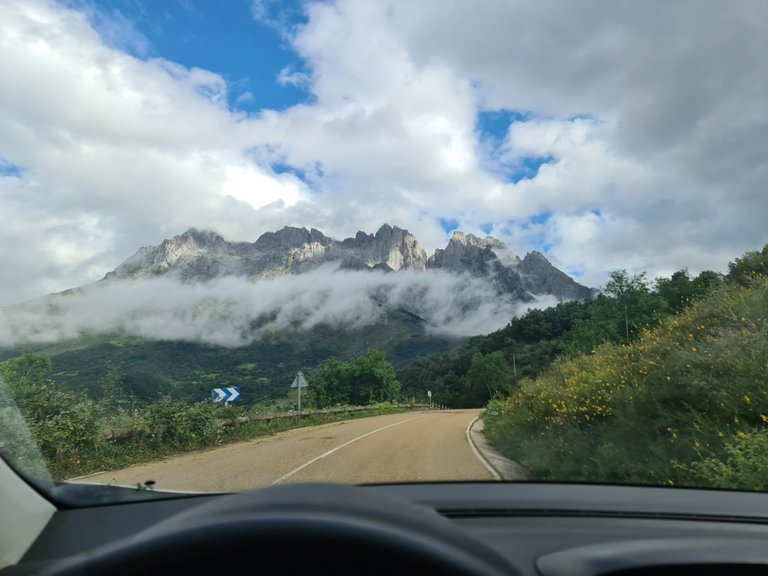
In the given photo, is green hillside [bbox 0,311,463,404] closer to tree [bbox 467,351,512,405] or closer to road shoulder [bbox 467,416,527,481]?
road shoulder [bbox 467,416,527,481]

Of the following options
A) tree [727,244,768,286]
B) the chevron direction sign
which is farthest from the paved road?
tree [727,244,768,286]

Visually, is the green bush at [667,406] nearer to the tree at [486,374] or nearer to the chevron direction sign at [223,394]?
the chevron direction sign at [223,394]

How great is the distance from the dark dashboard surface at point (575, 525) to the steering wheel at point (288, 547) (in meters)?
0.31

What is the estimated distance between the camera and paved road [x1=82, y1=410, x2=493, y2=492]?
895cm

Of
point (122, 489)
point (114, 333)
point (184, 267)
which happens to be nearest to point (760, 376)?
point (122, 489)

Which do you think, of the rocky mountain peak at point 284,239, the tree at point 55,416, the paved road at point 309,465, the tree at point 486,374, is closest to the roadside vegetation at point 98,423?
the tree at point 55,416

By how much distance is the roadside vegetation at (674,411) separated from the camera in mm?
5617

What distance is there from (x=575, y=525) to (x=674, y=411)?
5816mm

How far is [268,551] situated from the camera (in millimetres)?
951

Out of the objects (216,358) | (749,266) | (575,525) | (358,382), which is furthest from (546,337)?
(575,525)

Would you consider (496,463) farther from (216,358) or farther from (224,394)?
(216,358)

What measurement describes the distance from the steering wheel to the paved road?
19.3ft

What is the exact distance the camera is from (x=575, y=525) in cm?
207

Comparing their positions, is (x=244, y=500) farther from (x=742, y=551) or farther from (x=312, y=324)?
(x=312, y=324)
